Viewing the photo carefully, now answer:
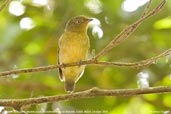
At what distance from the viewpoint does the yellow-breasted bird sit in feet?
16.0

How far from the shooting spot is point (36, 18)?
6.13 meters

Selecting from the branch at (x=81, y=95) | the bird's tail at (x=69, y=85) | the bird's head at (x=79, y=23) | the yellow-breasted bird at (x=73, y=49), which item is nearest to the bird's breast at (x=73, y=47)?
the yellow-breasted bird at (x=73, y=49)

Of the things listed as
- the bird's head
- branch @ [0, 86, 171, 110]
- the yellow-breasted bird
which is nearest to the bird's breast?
the yellow-breasted bird

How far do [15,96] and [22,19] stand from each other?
1076mm

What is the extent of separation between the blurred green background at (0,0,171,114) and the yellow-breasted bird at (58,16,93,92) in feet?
1.09

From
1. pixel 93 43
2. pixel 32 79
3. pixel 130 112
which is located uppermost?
pixel 93 43

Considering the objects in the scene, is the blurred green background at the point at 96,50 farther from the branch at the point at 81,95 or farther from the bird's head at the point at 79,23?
the branch at the point at 81,95

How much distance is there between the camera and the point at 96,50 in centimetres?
556

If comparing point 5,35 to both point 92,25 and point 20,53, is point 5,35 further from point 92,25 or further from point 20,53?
point 92,25

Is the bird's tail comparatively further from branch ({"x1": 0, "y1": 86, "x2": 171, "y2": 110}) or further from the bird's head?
branch ({"x1": 0, "y1": 86, "x2": 171, "y2": 110})

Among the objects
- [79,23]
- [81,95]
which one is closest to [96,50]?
[79,23]

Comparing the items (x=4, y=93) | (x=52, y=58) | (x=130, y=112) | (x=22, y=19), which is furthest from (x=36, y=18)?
(x=130, y=112)

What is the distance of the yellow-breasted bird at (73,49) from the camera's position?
16.0ft

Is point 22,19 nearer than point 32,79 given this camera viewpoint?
No
